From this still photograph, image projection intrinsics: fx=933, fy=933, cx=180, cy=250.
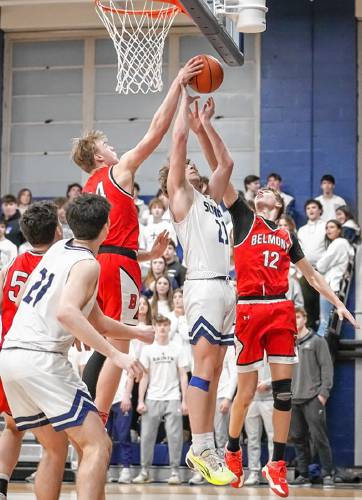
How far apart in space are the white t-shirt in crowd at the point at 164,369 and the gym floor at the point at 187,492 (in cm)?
126

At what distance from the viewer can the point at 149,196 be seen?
1816 centimetres

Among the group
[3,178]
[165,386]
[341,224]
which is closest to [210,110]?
[165,386]

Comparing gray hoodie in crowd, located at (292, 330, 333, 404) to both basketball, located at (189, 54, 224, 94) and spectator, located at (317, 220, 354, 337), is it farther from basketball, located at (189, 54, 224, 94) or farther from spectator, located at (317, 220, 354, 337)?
basketball, located at (189, 54, 224, 94)

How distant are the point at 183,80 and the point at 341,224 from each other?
816cm

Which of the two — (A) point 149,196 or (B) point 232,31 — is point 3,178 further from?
(B) point 232,31

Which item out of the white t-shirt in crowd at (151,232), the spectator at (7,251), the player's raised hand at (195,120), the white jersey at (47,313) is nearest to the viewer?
the white jersey at (47,313)

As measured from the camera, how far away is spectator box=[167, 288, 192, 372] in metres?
12.9

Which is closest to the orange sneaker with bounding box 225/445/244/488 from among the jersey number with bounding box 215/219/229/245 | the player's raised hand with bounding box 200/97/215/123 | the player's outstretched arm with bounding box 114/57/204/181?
the jersey number with bounding box 215/219/229/245

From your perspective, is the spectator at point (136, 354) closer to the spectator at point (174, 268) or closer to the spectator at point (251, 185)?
the spectator at point (174, 268)

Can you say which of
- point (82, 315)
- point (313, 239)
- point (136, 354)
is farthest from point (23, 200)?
point (82, 315)

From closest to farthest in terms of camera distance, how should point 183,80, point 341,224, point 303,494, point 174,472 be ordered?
1. point 183,80
2. point 303,494
3. point 174,472
4. point 341,224

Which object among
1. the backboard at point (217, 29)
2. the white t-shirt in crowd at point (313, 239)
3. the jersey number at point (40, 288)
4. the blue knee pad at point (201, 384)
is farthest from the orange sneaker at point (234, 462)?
the white t-shirt in crowd at point (313, 239)

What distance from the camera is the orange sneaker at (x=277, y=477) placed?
24.7ft

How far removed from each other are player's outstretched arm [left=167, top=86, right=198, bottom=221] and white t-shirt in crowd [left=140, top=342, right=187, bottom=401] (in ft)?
19.2
